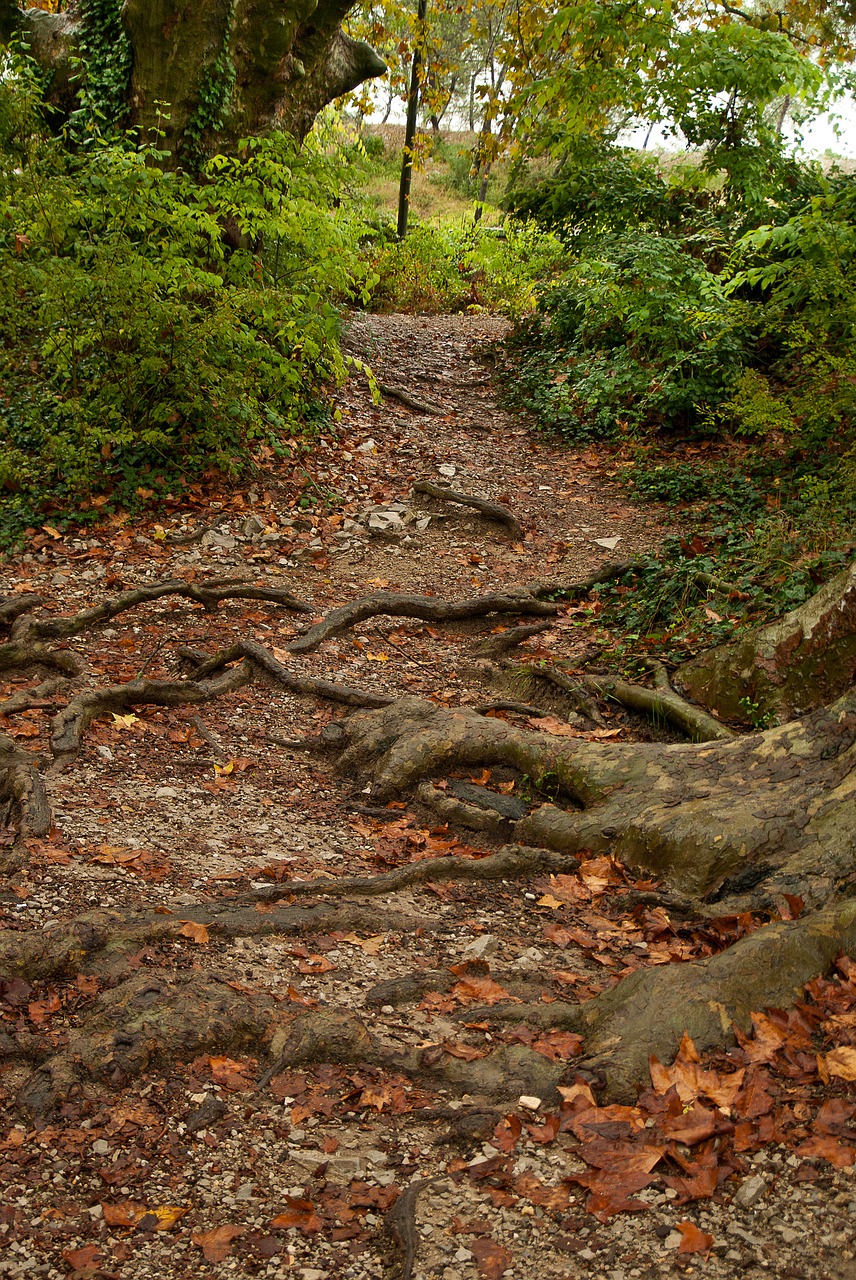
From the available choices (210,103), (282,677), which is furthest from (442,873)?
(210,103)

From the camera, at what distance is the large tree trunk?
32.5ft

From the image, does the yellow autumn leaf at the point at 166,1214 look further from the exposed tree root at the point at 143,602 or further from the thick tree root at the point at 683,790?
the exposed tree root at the point at 143,602

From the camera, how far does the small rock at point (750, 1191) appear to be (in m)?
2.48

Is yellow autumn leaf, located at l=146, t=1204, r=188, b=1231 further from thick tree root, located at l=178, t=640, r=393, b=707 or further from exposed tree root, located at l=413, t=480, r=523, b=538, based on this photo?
exposed tree root, located at l=413, t=480, r=523, b=538

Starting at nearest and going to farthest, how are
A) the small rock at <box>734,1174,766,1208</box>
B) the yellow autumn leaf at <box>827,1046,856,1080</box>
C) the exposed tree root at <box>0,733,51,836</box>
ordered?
1. the small rock at <box>734,1174,766,1208</box>
2. the yellow autumn leaf at <box>827,1046,856,1080</box>
3. the exposed tree root at <box>0,733,51,836</box>

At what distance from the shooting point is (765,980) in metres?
3.19

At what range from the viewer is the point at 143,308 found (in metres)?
8.24

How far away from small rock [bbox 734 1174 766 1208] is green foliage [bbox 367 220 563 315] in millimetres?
17333

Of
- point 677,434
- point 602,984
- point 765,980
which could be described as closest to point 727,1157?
point 765,980

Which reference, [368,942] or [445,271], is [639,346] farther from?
[368,942]

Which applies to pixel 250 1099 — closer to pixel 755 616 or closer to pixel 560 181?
pixel 755 616

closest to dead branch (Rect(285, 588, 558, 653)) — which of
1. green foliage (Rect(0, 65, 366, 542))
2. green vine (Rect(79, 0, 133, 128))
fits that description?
green foliage (Rect(0, 65, 366, 542))

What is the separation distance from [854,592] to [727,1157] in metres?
3.24

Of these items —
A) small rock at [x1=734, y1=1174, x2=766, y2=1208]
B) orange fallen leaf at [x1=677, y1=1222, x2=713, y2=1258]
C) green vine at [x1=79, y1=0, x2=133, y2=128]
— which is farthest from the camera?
green vine at [x1=79, y1=0, x2=133, y2=128]
